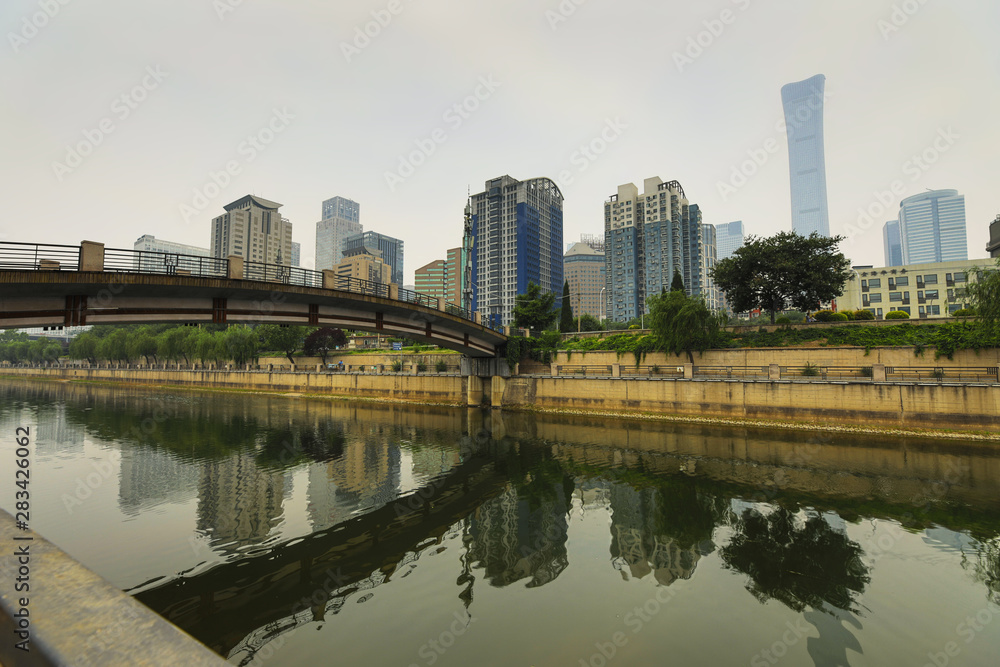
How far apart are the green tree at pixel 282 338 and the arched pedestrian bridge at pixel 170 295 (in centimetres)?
4371

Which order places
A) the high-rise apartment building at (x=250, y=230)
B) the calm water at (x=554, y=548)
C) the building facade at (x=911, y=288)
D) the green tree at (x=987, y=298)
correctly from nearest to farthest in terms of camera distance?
the calm water at (x=554, y=548) < the green tree at (x=987, y=298) < the building facade at (x=911, y=288) < the high-rise apartment building at (x=250, y=230)

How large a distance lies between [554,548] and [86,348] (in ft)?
417

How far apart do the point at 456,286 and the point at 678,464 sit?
17437 centimetres

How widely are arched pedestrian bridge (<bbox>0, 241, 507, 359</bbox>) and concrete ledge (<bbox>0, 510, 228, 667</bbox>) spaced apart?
42.5 ft

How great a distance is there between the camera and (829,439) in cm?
2617

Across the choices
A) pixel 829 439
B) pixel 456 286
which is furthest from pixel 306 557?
pixel 456 286

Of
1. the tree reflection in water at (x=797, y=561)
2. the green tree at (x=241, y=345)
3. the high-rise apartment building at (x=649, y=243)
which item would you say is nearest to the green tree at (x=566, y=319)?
the tree reflection in water at (x=797, y=561)

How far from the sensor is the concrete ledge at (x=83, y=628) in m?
3.64

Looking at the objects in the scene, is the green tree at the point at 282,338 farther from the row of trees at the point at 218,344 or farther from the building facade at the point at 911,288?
the building facade at the point at 911,288

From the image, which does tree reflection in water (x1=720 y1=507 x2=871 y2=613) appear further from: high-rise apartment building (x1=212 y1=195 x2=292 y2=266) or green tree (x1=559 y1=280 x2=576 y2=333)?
high-rise apartment building (x1=212 y1=195 x2=292 y2=266)

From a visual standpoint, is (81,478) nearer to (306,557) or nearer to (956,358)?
(306,557)

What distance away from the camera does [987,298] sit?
27.6m

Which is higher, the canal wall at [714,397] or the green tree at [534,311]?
the green tree at [534,311]

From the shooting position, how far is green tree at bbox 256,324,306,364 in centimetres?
6656
